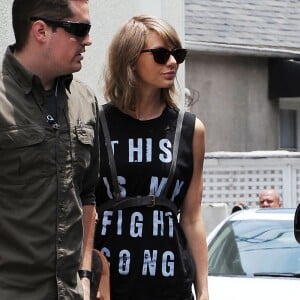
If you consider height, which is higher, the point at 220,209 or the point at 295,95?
the point at 295,95

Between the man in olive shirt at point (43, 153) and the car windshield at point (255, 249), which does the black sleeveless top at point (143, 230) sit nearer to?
the man in olive shirt at point (43, 153)

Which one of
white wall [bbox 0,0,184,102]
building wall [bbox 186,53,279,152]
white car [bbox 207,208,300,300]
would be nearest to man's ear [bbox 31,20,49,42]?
white wall [bbox 0,0,184,102]

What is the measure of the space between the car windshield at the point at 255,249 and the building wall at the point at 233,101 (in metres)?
10.1

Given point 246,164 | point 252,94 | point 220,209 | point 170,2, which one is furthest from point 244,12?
point 170,2

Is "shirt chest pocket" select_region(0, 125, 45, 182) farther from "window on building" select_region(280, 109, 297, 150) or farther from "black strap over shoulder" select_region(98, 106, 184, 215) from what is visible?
"window on building" select_region(280, 109, 297, 150)

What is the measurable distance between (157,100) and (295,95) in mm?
15857

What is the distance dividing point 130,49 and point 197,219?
2.27ft

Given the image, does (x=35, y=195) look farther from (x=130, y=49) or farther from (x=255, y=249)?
(x=255, y=249)

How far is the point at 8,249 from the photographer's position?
3.30 metres

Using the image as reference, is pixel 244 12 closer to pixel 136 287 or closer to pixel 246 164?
pixel 246 164

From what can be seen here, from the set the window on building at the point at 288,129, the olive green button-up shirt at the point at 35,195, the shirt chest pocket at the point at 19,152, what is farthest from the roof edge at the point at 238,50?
the shirt chest pocket at the point at 19,152

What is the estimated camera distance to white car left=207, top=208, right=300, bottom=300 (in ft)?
25.9

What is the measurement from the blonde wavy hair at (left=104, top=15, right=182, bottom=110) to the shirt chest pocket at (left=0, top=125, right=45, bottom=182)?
1.02m

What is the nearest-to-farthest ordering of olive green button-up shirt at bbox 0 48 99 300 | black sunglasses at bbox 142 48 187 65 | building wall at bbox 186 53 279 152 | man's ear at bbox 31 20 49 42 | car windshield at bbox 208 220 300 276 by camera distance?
1. olive green button-up shirt at bbox 0 48 99 300
2. man's ear at bbox 31 20 49 42
3. black sunglasses at bbox 142 48 187 65
4. car windshield at bbox 208 220 300 276
5. building wall at bbox 186 53 279 152
